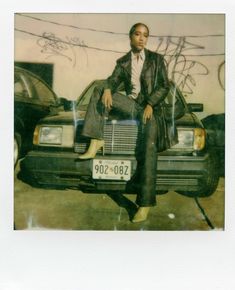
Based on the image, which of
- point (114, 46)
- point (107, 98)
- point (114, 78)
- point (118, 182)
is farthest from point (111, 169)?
point (114, 46)

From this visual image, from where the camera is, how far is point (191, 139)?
260 cm

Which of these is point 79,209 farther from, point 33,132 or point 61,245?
point 33,132

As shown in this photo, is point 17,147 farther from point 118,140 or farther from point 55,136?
point 118,140

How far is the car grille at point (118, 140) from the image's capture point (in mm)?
2572

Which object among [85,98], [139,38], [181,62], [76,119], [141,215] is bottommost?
[141,215]

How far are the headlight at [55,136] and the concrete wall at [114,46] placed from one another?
0.68 ft

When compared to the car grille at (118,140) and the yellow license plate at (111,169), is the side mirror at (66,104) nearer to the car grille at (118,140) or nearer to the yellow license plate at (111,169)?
the car grille at (118,140)

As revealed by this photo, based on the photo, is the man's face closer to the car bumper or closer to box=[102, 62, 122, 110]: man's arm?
box=[102, 62, 122, 110]: man's arm

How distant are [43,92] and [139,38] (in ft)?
2.19

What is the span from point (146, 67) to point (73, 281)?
1.36 m

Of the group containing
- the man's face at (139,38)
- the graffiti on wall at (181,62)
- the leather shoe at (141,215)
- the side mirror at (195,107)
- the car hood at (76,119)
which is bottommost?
the leather shoe at (141,215)

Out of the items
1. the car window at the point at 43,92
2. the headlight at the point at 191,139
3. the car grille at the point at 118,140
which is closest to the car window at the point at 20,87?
the car window at the point at 43,92

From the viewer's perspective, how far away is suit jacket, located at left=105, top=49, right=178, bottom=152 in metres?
2.60

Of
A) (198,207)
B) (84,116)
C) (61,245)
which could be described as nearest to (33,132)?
(84,116)
